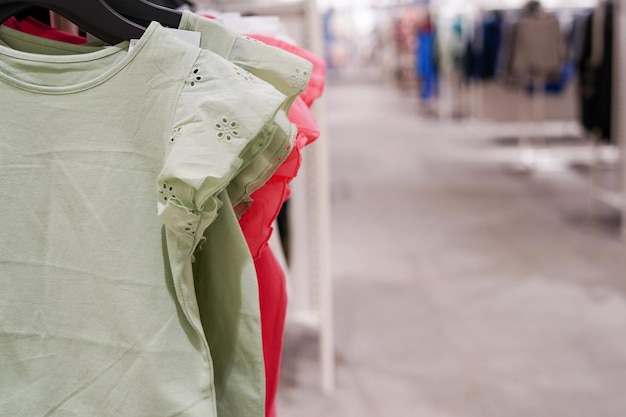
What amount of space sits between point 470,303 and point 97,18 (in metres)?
2.80

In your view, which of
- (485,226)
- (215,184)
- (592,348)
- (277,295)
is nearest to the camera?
(215,184)

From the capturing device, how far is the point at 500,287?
3.70 meters

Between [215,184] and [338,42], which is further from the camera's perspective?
[338,42]

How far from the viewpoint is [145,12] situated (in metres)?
1.01

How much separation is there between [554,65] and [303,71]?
581 centimetres

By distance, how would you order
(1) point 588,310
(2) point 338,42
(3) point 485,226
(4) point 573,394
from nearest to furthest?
(4) point 573,394
(1) point 588,310
(3) point 485,226
(2) point 338,42

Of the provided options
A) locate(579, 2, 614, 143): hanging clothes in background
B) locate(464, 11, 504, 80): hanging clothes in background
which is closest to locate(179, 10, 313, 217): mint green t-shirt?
locate(579, 2, 614, 143): hanging clothes in background

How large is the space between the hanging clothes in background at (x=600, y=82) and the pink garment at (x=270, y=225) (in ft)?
12.5

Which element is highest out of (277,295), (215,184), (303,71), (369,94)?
(303,71)

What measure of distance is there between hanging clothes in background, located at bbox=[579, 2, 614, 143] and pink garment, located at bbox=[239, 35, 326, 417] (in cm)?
380

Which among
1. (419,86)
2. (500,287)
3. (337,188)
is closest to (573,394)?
(500,287)

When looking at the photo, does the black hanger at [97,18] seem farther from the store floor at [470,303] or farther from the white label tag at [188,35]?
the store floor at [470,303]

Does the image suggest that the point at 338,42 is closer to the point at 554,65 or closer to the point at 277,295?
the point at 554,65

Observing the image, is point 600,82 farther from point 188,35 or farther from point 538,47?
point 188,35
